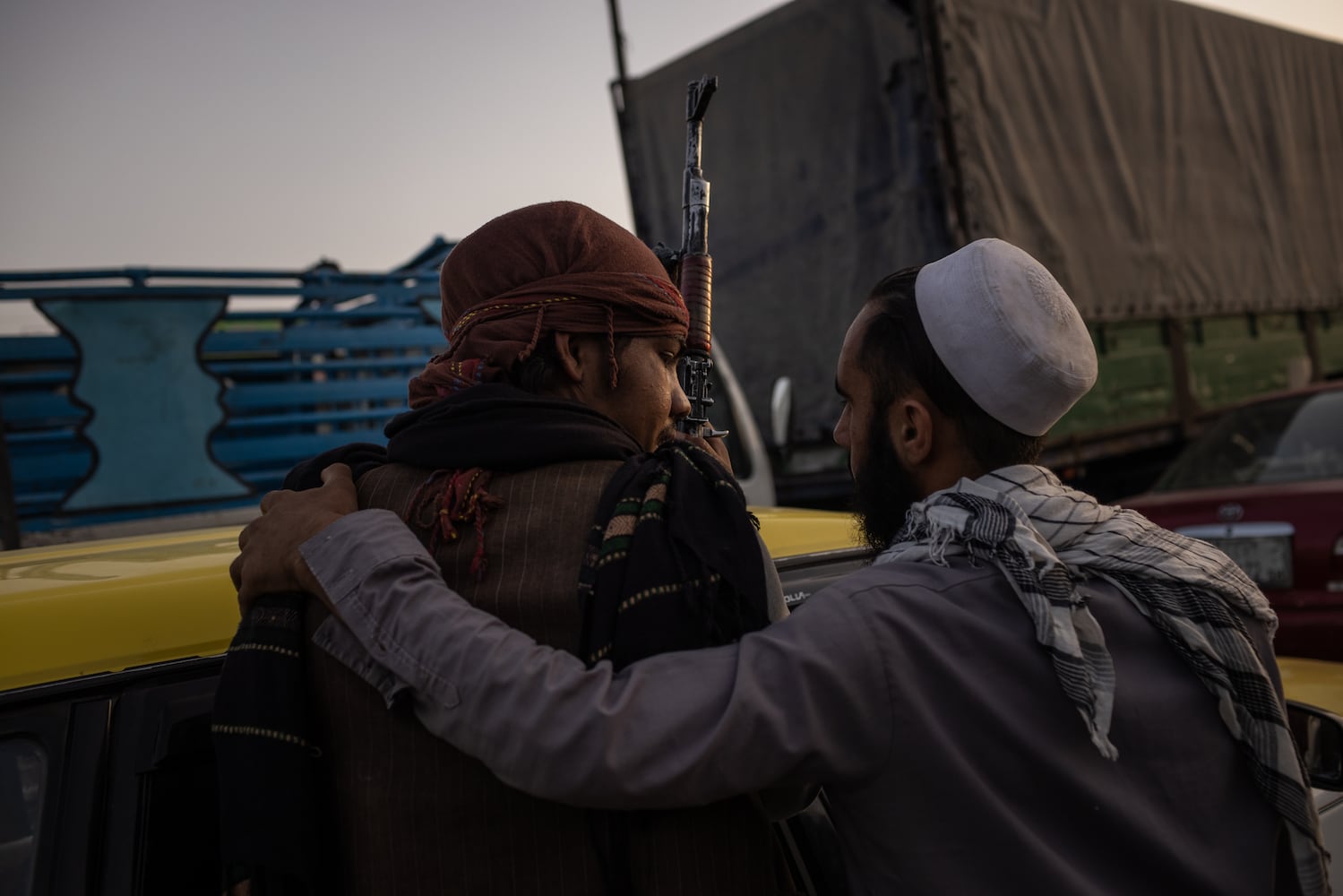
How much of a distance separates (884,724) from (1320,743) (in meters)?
1.14

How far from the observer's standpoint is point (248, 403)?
20.6 feet

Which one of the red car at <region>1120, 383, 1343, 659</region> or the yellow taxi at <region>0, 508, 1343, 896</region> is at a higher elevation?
the yellow taxi at <region>0, 508, 1343, 896</region>

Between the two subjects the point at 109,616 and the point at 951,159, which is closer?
the point at 109,616

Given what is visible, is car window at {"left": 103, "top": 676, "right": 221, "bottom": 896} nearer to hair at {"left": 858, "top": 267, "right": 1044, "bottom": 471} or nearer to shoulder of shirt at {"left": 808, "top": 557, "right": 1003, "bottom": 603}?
shoulder of shirt at {"left": 808, "top": 557, "right": 1003, "bottom": 603}

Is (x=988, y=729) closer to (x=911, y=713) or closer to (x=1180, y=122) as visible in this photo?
(x=911, y=713)

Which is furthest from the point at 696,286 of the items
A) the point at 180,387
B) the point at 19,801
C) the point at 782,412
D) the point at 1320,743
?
the point at 180,387

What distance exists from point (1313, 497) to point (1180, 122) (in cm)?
495

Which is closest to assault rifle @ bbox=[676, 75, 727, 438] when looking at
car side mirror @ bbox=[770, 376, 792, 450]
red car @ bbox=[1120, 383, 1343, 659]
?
car side mirror @ bbox=[770, 376, 792, 450]

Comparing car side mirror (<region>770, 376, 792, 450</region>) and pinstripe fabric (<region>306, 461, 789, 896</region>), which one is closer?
pinstripe fabric (<region>306, 461, 789, 896</region>)

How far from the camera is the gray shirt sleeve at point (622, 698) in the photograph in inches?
40.4

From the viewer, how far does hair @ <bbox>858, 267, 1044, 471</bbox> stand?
138 cm

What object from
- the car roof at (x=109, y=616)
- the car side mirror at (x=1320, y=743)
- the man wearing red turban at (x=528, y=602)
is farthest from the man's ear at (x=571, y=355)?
the car side mirror at (x=1320, y=743)

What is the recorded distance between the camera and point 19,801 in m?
1.16

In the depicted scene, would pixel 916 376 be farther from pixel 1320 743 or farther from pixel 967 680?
pixel 1320 743
